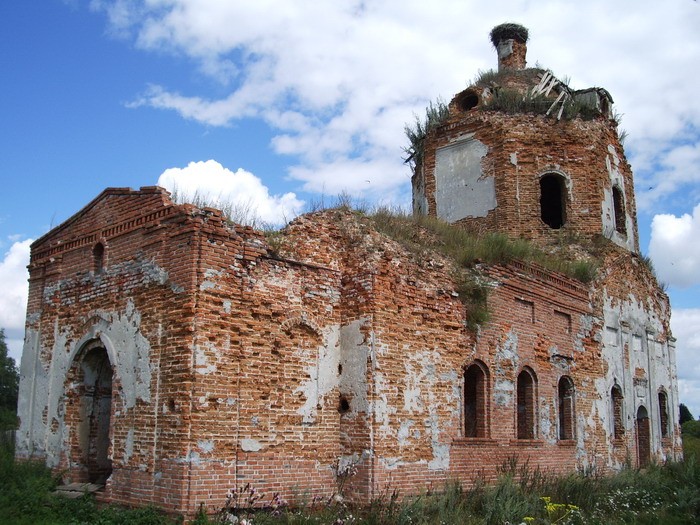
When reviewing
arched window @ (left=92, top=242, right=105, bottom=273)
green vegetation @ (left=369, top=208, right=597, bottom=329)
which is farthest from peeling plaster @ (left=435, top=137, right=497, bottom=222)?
arched window @ (left=92, top=242, right=105, bottom=273)

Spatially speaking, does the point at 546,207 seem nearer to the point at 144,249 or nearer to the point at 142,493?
the point at 144,249

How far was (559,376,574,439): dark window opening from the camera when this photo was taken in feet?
45.7

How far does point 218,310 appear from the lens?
908 cm

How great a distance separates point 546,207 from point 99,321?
12106mm

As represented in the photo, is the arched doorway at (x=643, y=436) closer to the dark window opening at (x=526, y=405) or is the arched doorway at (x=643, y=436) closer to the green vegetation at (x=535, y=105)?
the dark window opening at (x=526, y=405)

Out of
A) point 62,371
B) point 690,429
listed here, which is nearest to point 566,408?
point 62,371

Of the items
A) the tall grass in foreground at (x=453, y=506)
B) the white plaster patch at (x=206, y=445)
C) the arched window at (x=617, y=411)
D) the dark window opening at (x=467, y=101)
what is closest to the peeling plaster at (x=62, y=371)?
the tall grass in foreground at (x=453, y=506)

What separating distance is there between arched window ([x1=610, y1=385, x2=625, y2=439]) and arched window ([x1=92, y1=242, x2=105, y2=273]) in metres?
11.1

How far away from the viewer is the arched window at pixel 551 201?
701 inches

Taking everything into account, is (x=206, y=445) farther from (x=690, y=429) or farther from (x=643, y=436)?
(x=690, y=429)

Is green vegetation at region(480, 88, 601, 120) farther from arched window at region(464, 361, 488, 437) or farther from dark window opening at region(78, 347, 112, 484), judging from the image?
dark window opening at region(78, 347, 112, 484)

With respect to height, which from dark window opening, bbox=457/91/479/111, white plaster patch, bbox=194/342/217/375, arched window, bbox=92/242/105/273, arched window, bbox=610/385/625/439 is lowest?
arched window, bbox=610/385/625/439

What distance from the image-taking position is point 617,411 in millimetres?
15758

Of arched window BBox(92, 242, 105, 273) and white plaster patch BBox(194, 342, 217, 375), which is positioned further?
arched window BBox(92, 242, 105, 273)
